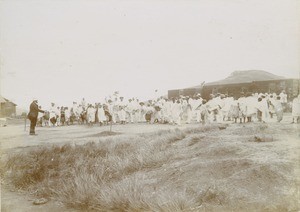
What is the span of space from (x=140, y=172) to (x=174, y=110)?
36.8 inches

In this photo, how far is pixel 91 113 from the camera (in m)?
4.55

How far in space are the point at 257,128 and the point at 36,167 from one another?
2.53 meters

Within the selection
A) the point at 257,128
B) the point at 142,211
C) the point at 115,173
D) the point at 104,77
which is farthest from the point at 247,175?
the point at 104,77

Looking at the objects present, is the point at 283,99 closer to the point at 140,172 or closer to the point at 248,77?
the point at 248,77

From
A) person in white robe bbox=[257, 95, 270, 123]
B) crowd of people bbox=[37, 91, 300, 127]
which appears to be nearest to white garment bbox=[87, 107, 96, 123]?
crowd of people bbox=[37, 91, 300, 127]

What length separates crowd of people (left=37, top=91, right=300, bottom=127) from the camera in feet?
14.3

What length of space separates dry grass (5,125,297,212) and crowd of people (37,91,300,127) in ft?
0.87

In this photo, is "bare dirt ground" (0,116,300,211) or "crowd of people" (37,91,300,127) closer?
"bare dirt ground" (0,116,300,211)

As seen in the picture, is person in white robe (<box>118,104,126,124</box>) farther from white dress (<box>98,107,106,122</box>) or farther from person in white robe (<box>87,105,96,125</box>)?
person in white robe (<box>87,105,96,125</box>)

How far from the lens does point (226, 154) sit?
4.04 metres

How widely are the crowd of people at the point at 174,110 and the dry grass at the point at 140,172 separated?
266mm

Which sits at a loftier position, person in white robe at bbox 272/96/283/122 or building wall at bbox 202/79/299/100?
building wall at bbox 202/79/299/100

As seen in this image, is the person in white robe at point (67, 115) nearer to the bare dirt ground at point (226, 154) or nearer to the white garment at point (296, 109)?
the bare dirt ground at point (226, 154)

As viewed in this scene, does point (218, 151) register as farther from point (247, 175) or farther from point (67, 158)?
point (67, 158)
